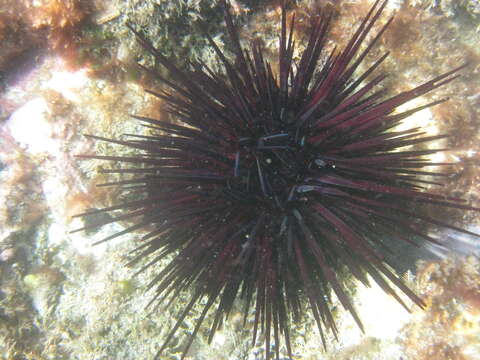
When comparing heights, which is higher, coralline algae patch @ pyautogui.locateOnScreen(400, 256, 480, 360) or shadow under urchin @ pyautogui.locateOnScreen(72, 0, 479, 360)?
shadow under urchin @ pyautogui.locateOnScreen(72, 0, 479, 360)

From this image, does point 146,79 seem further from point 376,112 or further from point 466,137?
point 466,137

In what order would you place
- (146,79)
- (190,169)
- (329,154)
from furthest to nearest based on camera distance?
(146,79)
(190,169)
(329,154)

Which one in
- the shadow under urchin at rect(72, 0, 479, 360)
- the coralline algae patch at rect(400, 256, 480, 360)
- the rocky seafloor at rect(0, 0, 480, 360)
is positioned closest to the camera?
the shadow under urchin at rect(72, 0, 479, 360)

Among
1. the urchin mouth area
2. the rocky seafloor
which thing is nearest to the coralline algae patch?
the rocky seafloor

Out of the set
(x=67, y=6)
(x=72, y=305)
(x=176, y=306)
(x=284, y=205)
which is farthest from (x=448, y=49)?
(x=72, y=305)

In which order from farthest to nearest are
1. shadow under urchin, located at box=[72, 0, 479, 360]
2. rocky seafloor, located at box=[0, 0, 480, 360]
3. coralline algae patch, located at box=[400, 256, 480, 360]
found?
rocky seafloor, located at box=[0, 0, 480, 360], coralline algae patch, located at box=[400, 256, 480, 360], shadow under urchin, located at box=[72, 0, 479, 360]

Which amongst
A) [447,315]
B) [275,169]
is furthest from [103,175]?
[447,315]

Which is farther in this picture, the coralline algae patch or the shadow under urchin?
the coralline algae patch

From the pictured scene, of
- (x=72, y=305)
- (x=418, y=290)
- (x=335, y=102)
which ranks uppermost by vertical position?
(x=335, y=102)

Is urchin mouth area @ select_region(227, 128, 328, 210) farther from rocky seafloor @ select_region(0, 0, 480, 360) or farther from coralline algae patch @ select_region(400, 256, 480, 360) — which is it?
coralline algae patch @ select_region(400, 256, 480, 360)
